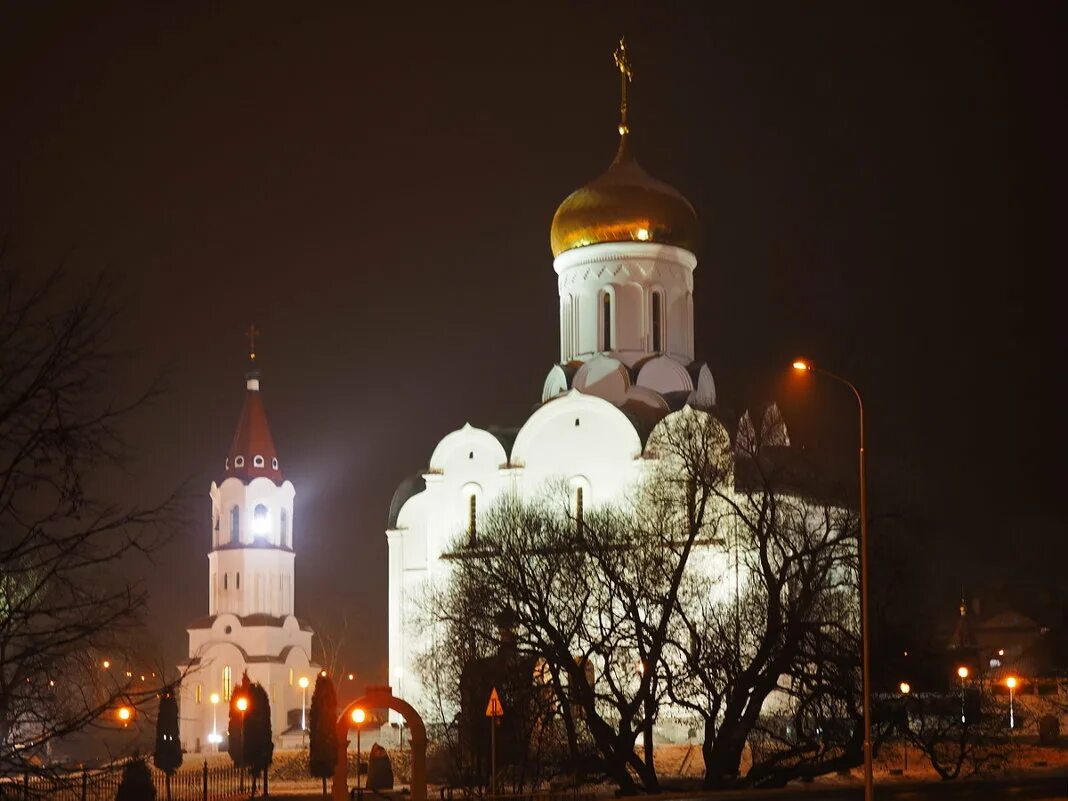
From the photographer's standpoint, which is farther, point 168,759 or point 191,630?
point 191,630

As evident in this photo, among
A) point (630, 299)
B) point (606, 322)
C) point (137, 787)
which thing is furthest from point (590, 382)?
point (137, 787)

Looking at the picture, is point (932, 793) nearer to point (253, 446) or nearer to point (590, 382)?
point (590, 382)

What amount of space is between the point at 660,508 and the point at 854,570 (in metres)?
3.67

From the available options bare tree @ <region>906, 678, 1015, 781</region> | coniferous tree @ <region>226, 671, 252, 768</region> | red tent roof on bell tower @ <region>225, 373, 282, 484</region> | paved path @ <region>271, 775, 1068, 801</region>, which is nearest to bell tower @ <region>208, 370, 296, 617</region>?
red tent roof on bell tower @ <region>225, 373, 282, 484</region>

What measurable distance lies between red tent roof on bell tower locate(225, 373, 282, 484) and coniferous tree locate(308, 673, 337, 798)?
20.2 meters

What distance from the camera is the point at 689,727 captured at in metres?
38.7

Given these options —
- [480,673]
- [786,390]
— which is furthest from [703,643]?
[786,390]

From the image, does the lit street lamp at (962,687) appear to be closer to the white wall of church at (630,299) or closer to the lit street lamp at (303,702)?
the white wall of church at (630,299)

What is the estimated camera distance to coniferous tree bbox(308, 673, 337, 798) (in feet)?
107

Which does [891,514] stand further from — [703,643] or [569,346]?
[569,346]

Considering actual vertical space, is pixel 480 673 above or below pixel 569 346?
below

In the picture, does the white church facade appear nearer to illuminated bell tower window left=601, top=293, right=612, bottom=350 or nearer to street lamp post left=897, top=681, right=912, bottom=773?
illuminated bell tower window left=601, top=293, right=612, bottom=350

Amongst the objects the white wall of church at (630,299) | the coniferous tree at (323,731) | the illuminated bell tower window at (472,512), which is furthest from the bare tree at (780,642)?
the white wall of church at (630,299)

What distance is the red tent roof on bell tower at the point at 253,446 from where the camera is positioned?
2205 inches
